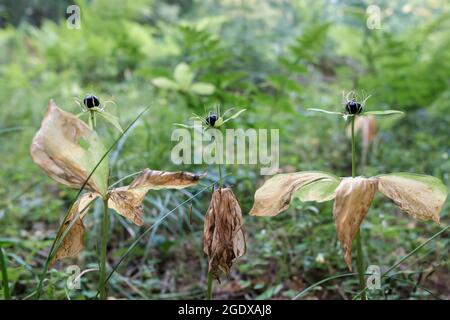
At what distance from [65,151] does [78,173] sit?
4 cm

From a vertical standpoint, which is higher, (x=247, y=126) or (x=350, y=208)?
(x=247, y=126)

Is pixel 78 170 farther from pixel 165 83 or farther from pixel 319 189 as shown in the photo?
pixel 165 83

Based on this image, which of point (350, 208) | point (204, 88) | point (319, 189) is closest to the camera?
point (350, 208)

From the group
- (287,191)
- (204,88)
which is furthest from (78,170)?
(204,88)

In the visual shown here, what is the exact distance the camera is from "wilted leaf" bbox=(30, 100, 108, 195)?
0.73 meters

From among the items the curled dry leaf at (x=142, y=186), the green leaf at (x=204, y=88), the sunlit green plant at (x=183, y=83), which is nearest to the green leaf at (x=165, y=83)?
the sunlit green plant at (x=183, y=83)

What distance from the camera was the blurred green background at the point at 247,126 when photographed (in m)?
1.46

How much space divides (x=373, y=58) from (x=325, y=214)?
158cm

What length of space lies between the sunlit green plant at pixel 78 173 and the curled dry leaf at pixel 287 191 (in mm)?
127

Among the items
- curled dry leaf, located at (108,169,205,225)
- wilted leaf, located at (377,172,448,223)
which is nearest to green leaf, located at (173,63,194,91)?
curled dry leaf, located at (108,169,205,225)

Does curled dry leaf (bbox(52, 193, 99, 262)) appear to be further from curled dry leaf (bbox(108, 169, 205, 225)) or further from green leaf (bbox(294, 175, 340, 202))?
green leaf (bbox(294, 175, 340, 202))

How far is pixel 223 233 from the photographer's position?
779 millimetres

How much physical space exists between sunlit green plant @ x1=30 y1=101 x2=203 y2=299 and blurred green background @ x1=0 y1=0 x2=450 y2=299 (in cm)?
16

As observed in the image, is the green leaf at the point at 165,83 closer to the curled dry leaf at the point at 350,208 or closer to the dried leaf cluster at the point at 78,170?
the dried leaf cluster at the point at 78,170
